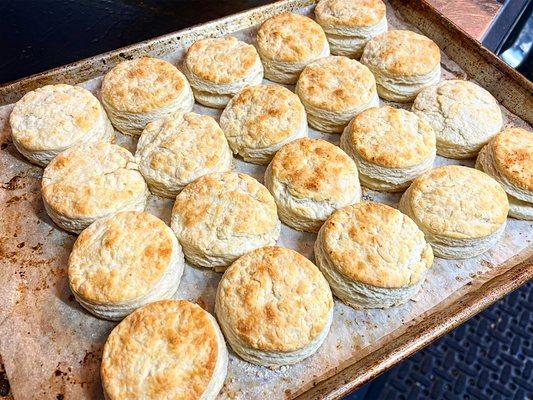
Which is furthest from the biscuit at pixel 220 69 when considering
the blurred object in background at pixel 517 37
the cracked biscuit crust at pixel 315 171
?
the blurred object in background at pixel 517 37

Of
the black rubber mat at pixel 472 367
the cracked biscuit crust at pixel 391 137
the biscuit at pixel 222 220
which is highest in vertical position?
the cracked biscuit crust at pixel 391 137

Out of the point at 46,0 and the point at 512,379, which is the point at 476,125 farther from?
the point at 46,0

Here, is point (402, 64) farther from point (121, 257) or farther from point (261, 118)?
point (121, 257)

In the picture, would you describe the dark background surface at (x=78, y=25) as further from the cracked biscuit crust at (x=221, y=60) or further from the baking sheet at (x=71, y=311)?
the baking sheet at (x=71, y=311)

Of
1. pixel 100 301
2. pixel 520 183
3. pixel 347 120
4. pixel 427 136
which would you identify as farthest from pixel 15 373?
pixel 520 183

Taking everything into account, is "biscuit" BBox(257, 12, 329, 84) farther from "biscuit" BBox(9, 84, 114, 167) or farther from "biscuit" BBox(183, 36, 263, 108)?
"biscuit" BBox(9, 84, 114, 167)

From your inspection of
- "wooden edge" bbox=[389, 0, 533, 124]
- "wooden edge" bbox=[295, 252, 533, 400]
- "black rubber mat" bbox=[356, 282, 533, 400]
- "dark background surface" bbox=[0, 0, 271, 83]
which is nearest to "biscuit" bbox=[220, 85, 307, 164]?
"wooden edge" bbox=[295, 252, 533, 400]

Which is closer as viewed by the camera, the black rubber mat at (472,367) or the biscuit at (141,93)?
the biscuit at (141,93)

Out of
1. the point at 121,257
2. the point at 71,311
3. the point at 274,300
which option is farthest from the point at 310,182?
the point at 71,311
